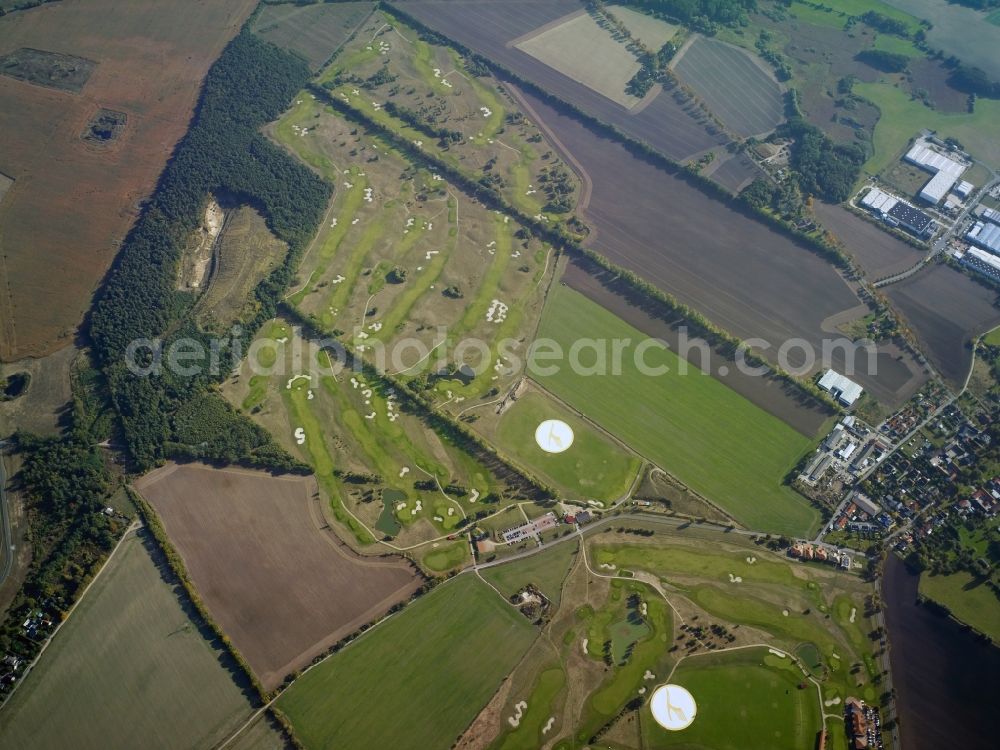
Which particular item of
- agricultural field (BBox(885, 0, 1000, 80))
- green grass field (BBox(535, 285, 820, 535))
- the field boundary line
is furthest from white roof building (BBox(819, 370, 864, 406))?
the field boundary line

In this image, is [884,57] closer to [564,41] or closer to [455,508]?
[564,41]

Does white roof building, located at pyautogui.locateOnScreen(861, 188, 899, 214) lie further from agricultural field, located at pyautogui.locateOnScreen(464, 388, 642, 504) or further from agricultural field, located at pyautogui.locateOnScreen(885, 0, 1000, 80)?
agricultural field, located at pyautogui.locateOnScreen(464, 388, 642, 504)

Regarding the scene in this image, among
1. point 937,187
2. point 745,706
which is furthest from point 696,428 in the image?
point 937,187

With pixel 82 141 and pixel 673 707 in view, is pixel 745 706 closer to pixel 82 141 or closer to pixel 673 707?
pixel 673 707

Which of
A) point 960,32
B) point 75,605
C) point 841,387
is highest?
point 960,32

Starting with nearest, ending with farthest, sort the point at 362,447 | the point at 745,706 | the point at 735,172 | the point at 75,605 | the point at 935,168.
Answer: the point at 745,706 < the point at 75,605 < the point at 362,447 < the point at 735,172 < the point at 935,168

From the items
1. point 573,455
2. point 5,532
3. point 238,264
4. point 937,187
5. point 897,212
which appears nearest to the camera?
point 5,532

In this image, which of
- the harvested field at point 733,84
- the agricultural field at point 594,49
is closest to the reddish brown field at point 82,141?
the agricultural field at point 594,49
